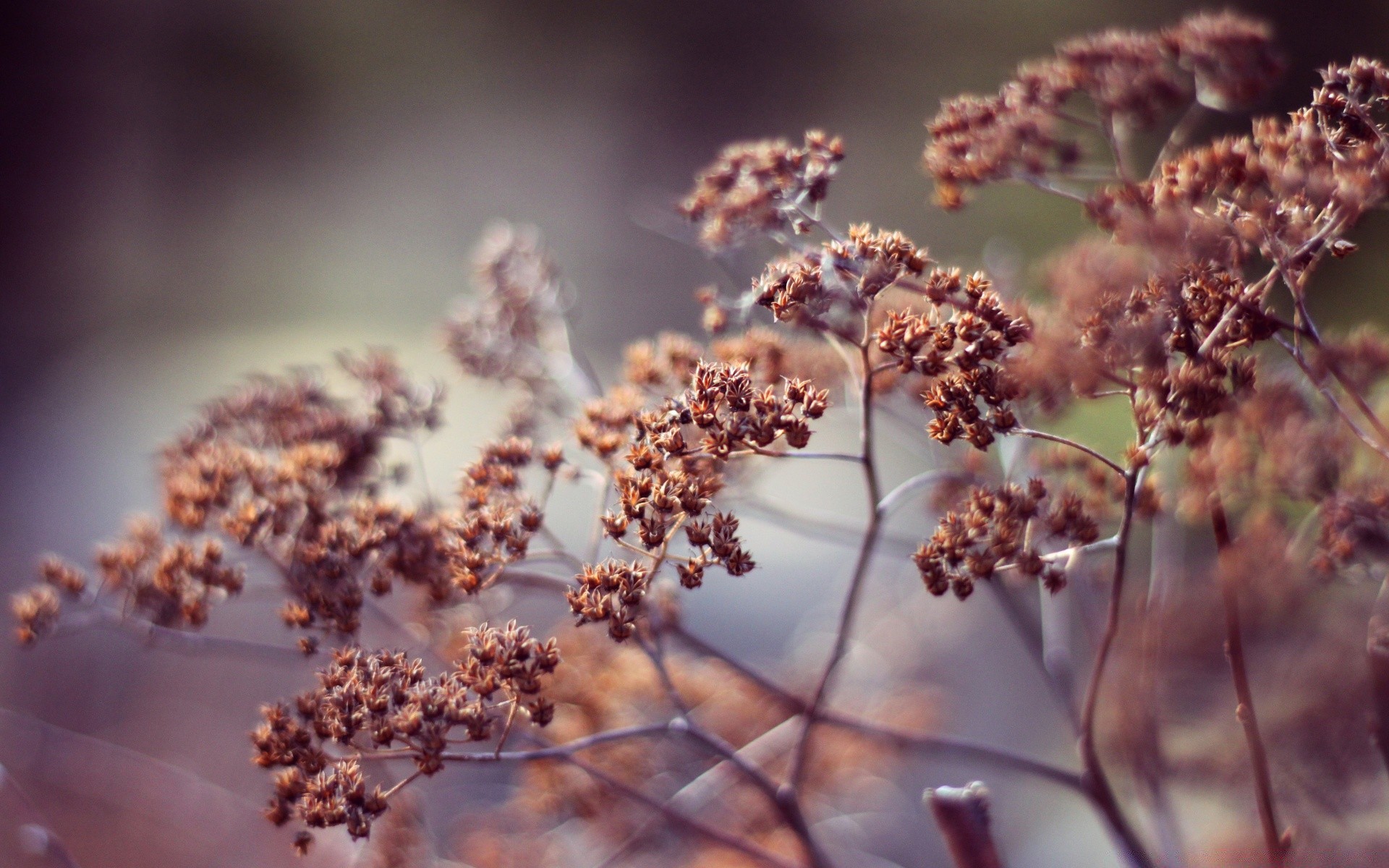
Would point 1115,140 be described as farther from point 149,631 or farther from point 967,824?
point 149,631

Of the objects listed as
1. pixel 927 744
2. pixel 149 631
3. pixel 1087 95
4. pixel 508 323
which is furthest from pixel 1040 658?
pixel 149 631

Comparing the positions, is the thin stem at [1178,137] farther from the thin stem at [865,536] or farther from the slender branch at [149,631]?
the slender branch at [149,631]

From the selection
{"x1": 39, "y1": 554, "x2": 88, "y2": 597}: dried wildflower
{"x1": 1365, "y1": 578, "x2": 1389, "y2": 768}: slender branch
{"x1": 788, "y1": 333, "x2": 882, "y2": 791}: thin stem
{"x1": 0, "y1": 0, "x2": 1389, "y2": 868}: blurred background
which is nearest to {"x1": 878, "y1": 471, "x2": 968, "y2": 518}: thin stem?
{"x1": 788, "y1": 333, "x2": 882, "y2": 791}: thin stem

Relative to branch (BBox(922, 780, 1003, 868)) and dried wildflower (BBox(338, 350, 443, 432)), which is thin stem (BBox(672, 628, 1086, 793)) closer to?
branch (BBox(922, 780, 1003, 868))

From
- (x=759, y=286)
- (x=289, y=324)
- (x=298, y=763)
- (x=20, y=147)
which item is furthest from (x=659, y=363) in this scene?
(x=20, y=147)

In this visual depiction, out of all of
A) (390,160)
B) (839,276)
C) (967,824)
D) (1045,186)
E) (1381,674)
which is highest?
(390,160)

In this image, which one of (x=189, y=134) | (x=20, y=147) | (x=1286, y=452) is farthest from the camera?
(x=189, y=134)

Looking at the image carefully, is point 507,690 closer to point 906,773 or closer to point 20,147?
point 906,773
